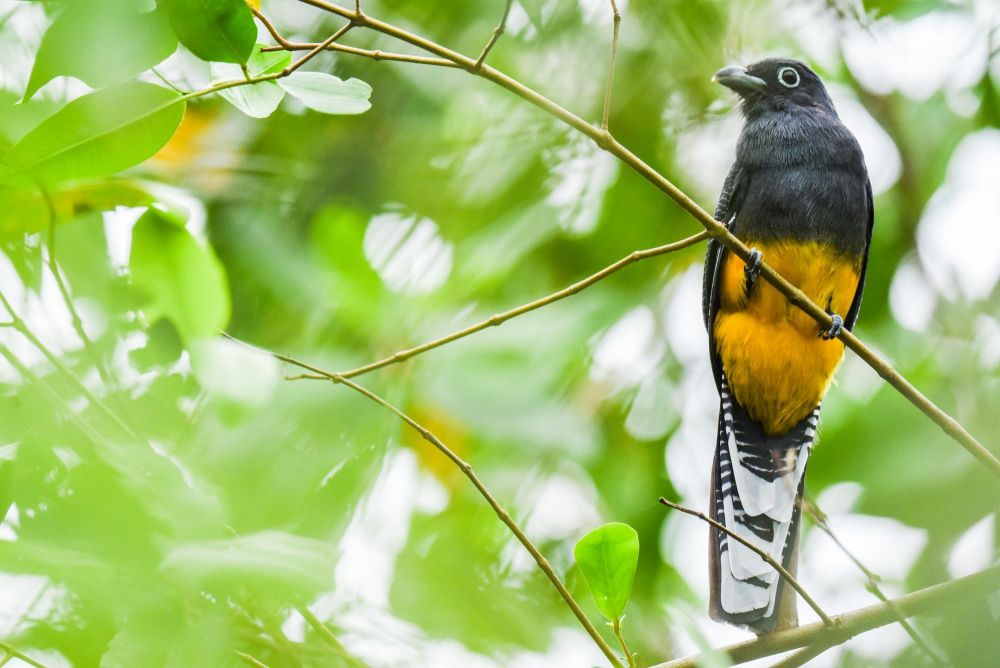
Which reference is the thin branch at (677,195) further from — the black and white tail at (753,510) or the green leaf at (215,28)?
the black and white tail at (753,510)

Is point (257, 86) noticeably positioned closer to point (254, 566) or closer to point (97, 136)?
point (97, 136)

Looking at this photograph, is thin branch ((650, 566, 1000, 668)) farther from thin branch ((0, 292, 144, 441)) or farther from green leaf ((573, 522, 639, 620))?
thin branch ((0, 292, 144, 441))

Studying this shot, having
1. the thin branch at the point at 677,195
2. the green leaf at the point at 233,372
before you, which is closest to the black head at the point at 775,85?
the thin branch at the point at 677,195

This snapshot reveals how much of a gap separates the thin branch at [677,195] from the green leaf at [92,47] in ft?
1.23

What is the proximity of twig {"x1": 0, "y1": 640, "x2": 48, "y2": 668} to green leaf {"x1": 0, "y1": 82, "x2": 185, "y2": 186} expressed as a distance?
2.12ft

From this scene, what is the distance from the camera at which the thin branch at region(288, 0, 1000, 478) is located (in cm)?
199

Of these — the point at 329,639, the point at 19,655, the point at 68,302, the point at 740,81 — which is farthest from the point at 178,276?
the point at 740,81

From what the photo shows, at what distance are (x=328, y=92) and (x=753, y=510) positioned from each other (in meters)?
2.20

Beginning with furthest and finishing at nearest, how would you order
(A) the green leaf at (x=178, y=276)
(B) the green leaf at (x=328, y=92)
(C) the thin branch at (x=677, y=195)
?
(C) the thin branch at (x=677, y=195) → (B) the green leaf at (x=328, y=92) → (A) the green leaf at (x=178, y=276)

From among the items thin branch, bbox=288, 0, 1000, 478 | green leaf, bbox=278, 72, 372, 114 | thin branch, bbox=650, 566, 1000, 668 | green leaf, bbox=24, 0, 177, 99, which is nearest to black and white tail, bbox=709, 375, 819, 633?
thin branch, bbox=650, 566, 1000, 668

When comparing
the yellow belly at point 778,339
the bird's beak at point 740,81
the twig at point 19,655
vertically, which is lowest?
the twig at point 19,655

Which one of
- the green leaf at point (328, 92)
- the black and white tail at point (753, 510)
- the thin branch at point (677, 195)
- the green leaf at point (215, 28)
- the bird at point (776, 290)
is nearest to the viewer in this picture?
the green leaf at point (215, 28)

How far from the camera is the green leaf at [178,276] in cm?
137

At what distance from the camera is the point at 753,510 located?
3557 mm
